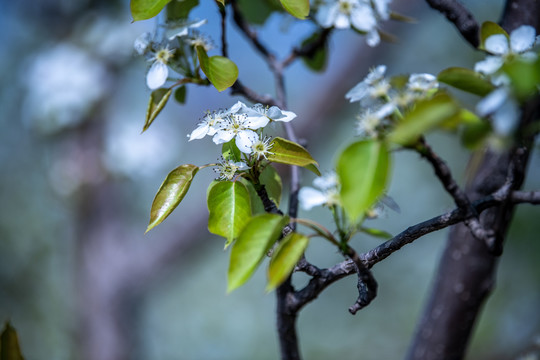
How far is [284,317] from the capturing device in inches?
21.7

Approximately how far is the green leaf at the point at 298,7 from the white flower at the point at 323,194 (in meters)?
0.15

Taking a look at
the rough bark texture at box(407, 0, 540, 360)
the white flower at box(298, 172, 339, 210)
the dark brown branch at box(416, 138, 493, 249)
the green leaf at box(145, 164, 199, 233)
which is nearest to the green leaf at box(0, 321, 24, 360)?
the green leaf at box(145, 164, 199, 233)

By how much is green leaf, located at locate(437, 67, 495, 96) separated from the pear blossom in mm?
12

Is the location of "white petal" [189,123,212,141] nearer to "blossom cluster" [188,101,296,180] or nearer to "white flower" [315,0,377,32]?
"blossom cluster" [188,101,296,180]

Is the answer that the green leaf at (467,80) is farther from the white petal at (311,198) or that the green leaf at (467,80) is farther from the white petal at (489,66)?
the white petal at (311,198)

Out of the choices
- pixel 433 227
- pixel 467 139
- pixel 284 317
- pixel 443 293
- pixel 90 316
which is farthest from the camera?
pixel 90 316

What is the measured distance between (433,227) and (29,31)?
8.12 feet

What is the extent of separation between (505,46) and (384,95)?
0.12 m

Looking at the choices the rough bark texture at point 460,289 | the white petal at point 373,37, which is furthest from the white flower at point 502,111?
the rough bark texture at point 460,289

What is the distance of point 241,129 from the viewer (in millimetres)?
402

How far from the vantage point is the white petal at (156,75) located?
485 mm

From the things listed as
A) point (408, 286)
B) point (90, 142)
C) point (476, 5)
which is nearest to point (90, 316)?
point (90, 142)

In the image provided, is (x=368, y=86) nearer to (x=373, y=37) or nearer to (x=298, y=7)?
(x=298, y=7)

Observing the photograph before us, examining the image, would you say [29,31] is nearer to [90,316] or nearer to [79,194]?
[79,194]
